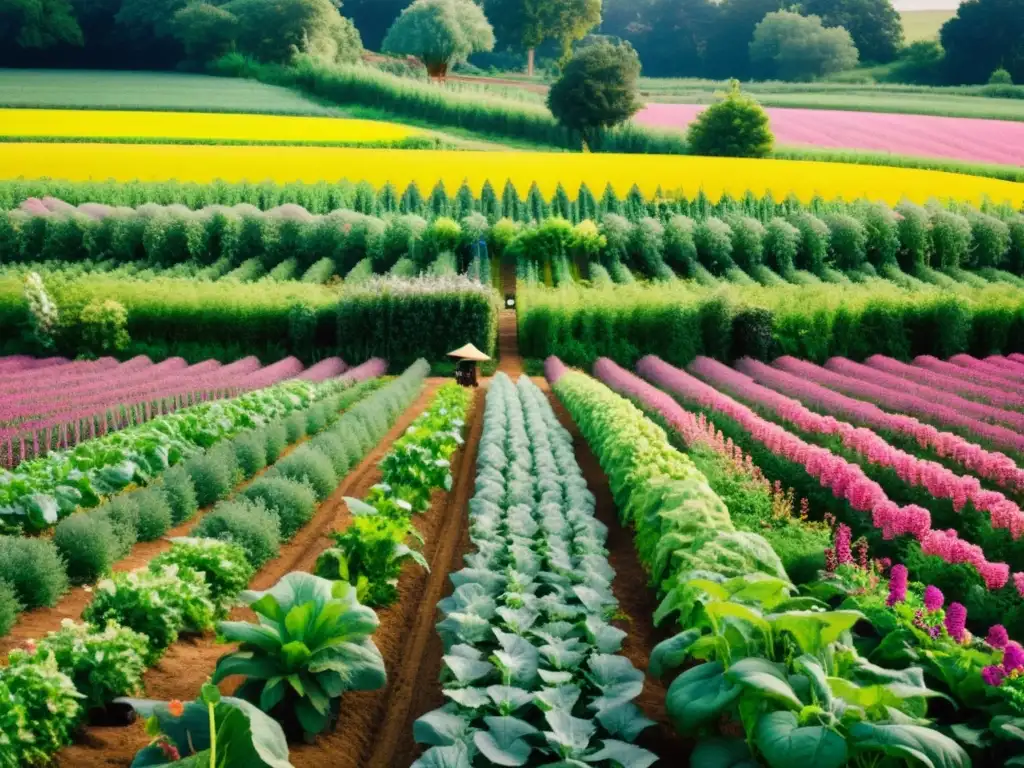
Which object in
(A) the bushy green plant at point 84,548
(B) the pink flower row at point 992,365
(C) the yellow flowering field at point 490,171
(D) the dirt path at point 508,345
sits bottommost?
(D) the dirt path at point 508,345

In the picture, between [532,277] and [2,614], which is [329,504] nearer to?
[2,614]

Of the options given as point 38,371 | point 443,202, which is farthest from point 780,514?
point 443,202

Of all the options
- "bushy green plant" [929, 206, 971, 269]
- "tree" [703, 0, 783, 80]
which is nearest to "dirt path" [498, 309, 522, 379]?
"bushy green plant" [929, 206, 971, 269]

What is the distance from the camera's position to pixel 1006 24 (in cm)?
6912

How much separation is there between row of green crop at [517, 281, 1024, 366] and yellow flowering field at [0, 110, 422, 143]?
31506 mm

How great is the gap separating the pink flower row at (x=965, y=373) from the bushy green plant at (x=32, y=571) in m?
17.3

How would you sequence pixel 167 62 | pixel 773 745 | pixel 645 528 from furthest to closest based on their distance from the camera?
pixel 167 62 < pixel 645 528 < pixel 773 745

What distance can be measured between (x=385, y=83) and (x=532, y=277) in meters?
36.1

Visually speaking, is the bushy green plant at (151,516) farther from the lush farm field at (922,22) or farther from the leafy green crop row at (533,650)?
the lush farm field at (922,22)

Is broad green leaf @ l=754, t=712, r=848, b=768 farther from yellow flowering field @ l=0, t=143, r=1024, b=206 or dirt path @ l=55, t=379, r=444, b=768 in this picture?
yellow flowering field @ l=0, t=143, r=1024, b=206

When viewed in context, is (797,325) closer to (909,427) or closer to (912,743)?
(909,427)

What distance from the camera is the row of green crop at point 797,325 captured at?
2689cm

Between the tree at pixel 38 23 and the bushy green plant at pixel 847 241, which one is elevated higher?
the tree at pixel 38 23

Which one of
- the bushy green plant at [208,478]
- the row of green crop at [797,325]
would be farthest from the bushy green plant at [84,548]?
the row of green crop at [797,325]
